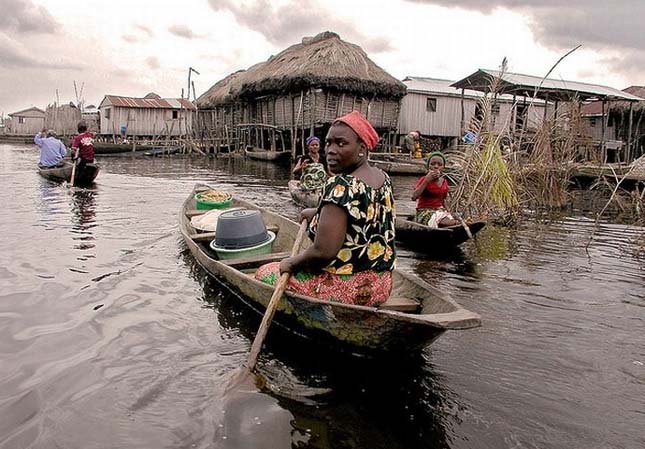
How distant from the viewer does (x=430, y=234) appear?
273 inches

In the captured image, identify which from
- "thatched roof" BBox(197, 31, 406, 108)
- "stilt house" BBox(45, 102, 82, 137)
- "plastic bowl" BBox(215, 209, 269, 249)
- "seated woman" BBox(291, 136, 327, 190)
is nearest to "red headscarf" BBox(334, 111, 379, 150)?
"plastic bowl" BBox(215, 209, 269, 249)

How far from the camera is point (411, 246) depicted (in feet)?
24.5

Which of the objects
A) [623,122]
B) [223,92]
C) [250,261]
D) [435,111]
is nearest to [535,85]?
[435,111]

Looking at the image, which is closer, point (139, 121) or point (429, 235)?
point (429, 235)

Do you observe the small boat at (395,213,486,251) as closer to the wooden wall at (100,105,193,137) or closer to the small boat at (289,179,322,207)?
the small boat at (289,179,322,207)

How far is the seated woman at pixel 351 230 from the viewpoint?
319 cm

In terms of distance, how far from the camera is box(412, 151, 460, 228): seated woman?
685 cm

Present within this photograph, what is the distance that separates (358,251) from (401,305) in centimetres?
53

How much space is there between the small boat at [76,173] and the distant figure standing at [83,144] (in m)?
0.16

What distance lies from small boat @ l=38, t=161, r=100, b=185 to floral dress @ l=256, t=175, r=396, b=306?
36.9 ft

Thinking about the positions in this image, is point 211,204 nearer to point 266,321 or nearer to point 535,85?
point 266,321

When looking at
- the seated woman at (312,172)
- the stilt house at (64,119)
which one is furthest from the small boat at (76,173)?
the stilt house at (64,119)

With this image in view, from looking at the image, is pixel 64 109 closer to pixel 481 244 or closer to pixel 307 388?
pixel 481 244

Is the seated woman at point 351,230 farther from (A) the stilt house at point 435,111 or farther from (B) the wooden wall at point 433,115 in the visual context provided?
(B) the wooden wall at point 433,115
